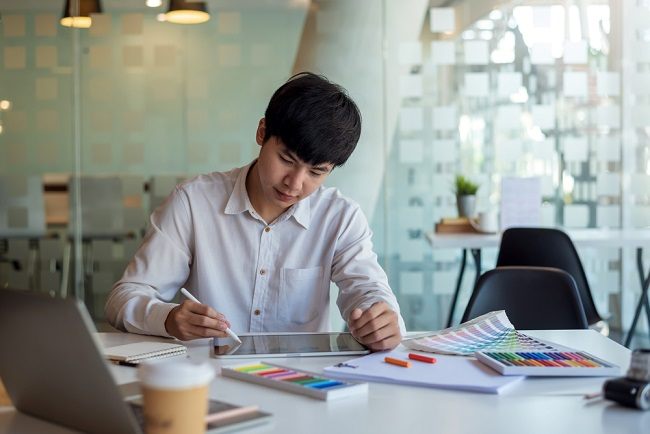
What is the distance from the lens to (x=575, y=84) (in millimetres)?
5379

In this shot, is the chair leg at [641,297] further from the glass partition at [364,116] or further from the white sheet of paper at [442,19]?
the white sheet of paper at [442,19]

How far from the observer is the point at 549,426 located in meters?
1.31

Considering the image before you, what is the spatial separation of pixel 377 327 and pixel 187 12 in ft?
12.5

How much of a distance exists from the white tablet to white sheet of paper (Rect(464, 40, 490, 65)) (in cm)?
362

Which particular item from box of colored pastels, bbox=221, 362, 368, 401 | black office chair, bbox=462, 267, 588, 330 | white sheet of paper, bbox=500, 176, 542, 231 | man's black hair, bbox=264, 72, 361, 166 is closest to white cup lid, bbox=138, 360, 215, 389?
box of colored pastels, bbox=221, 362, 368, 401

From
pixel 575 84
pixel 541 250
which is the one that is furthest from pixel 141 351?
pixel 575 84

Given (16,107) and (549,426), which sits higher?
(16,107)

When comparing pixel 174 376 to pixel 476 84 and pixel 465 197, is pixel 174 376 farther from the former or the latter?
pixel 476 84

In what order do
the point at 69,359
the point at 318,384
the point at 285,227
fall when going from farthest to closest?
the point at 285,227 → the point at 318,384 → the point at 69,359

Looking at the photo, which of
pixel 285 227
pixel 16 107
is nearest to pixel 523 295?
pixel 285 227

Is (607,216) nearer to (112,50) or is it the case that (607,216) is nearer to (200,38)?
(200,38)

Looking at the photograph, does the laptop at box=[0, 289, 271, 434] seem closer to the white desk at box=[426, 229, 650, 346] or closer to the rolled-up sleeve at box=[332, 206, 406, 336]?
the rolled-up sleeve at box=[332, 206, 406, 336]

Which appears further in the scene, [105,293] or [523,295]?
[105,293]

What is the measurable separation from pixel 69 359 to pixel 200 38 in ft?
14.1
